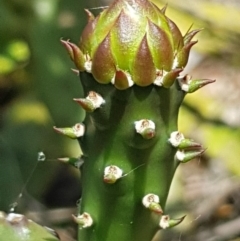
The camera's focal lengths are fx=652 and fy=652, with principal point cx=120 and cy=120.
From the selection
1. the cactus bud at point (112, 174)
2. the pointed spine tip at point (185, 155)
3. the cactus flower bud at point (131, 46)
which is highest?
the cactus flower bud at point (131, 46)

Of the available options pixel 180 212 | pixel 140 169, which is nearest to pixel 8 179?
pixel 180 212

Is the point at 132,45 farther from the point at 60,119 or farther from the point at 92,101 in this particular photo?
the point at 60,119

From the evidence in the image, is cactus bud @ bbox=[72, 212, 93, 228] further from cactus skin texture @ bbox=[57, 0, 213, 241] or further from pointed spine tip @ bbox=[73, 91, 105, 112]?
pointed spine tip @ bbox=[73, 91, 105, 112]

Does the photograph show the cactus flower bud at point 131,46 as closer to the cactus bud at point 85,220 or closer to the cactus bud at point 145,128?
the cactus bud at point 145,128

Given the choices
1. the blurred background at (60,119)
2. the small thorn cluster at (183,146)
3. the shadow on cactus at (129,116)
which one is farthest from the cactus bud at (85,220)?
the blurred background at (60,119)

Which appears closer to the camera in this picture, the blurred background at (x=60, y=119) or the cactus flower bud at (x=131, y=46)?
the cactus flower bud at (x=131, y=46)

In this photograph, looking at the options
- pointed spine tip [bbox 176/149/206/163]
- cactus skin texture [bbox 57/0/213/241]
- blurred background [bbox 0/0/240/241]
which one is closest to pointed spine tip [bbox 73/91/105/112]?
cactus skin texture [bbox 57/0/213/241]

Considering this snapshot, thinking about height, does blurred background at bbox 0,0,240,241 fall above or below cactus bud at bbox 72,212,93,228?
below
